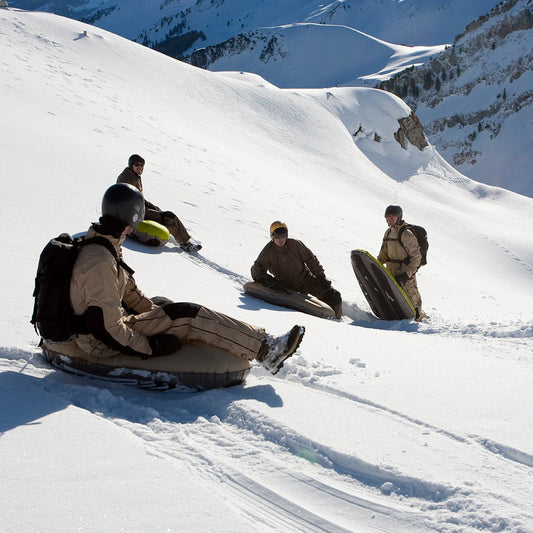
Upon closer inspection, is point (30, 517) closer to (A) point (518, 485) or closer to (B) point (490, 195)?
(A) point (518, 485)

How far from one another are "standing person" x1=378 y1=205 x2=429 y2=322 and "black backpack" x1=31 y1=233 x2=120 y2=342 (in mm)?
5418

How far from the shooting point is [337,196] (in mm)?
21219

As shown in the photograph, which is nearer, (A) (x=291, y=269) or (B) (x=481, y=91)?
(A) (x=291, y=269)

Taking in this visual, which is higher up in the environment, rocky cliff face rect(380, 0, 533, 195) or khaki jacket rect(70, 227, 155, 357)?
rocky cliff face rect(380, 0, 533, 195)

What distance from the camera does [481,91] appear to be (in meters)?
64.3

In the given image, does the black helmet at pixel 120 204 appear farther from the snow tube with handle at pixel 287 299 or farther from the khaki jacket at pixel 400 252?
the khaki jacket at pixel 400 252

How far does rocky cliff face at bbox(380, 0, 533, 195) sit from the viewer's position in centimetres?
5889

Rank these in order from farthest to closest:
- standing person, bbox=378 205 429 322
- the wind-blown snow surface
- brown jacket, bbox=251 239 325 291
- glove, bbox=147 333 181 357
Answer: standing person, bbox=378 205 429 322
brown jacket, bbox=251 239 325 291
glove, bbox=147 333 181 357
the wind-blown snow surface

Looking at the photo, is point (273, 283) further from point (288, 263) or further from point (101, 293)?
point (101, 293)

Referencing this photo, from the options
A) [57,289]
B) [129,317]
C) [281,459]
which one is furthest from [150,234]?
[281,459]

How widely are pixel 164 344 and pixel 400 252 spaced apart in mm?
5323

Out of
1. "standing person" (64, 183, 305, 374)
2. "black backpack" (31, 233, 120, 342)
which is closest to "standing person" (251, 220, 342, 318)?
"standing person" (64, 183, 305, 374)

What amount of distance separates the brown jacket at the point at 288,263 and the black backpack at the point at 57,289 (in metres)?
4.45

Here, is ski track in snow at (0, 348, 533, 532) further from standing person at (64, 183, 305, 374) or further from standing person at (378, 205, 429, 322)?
standing person at (378, 205, 429, 322)
